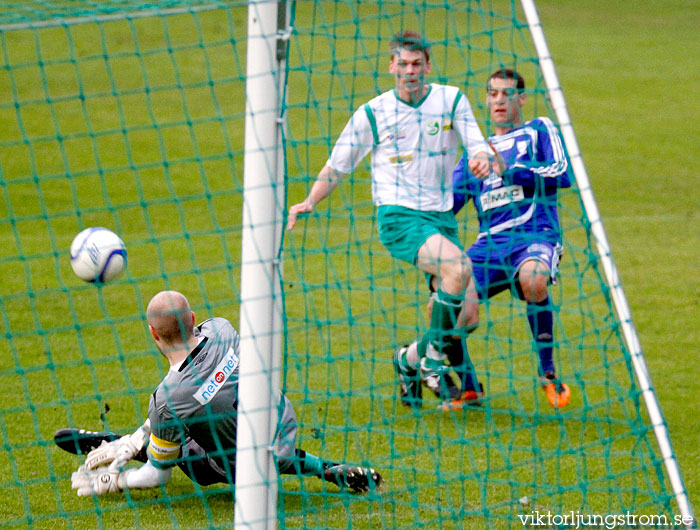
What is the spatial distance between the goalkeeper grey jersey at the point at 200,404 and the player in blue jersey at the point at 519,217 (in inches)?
63.1

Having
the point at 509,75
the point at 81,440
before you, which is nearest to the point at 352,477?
the point at 81,440

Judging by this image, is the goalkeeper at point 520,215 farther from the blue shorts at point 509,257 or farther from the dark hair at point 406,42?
the dark hair at point 406,42

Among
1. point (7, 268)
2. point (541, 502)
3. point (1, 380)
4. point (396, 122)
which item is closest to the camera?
point (541, 502)

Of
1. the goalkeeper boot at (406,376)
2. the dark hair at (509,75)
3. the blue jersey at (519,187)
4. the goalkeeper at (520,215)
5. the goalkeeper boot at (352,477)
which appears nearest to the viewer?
the goalkeeper boot at (352,477)

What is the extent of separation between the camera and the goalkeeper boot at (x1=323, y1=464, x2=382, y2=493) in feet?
14.9

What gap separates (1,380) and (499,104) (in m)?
3.46

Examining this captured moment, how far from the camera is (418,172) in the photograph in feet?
18.3

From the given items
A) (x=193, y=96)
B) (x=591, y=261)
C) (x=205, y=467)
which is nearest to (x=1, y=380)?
(x=205, y=467)

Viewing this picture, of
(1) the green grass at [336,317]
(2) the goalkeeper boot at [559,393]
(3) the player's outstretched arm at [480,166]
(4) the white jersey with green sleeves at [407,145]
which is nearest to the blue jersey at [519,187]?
(4) the white jersey with green sleeves at [407,145]

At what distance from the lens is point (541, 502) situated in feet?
14.6

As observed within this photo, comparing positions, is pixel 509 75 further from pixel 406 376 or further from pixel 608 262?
pixel 608 262

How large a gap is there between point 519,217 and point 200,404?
2.38m

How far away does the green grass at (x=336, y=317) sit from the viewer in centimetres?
443

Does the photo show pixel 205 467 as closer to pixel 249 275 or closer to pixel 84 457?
pixel 84 457
